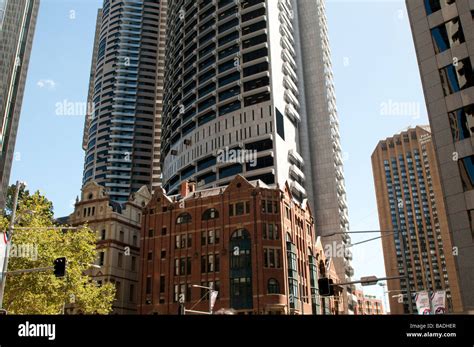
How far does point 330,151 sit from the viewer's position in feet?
365

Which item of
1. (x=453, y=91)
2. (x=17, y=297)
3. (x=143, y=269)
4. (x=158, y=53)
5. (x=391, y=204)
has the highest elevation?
(x=158, y=53)

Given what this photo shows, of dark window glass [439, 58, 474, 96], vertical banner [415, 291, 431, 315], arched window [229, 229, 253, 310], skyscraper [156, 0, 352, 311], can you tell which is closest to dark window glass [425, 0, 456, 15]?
dark window glass [439, 58, 474, 96]

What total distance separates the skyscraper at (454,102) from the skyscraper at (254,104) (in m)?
52.0

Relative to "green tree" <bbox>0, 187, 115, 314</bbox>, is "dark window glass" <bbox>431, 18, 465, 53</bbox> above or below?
above

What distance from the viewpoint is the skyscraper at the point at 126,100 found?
16300 cm

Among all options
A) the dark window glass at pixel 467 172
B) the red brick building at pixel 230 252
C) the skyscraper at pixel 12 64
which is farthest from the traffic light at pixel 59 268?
the skyscraper at pixel 12 64

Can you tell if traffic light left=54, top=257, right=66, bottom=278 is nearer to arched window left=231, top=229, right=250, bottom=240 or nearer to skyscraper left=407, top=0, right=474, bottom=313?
skyscraper left=407, top=0, right=474, bottom=313

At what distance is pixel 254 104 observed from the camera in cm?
9569

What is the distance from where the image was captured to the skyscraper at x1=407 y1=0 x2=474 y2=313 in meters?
30.3

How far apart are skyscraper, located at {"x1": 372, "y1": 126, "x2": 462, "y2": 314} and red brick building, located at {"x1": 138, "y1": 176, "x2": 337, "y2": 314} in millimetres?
82664

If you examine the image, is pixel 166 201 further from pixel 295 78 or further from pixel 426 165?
pixel 426 165
